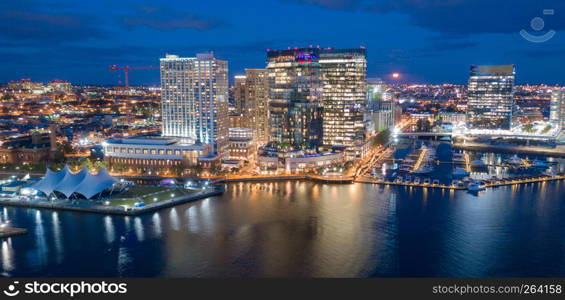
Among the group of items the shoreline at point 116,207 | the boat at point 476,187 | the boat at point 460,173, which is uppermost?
the boat at point 460,173

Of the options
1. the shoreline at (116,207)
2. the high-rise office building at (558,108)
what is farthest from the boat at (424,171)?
the high-rise office building at (558,108)

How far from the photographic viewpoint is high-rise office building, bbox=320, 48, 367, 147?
26.7 m

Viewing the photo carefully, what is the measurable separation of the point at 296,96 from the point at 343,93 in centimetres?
279

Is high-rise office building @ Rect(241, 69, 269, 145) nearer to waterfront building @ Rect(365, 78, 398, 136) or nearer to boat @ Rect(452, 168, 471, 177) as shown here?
waterfront building @ Rect(365, 78, 398, 136)

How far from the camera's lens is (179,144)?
2344 centimetres

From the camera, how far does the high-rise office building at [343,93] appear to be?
2669 cm

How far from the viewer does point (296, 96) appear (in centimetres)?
2630

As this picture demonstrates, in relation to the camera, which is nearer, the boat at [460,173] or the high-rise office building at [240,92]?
the boat at [460,173]

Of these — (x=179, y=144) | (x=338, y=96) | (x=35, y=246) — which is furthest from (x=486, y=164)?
(x=35, y=246)

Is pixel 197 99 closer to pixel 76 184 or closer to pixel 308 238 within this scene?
pixel 76 184

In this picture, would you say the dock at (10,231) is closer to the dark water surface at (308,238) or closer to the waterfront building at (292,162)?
the dark water surface at (308,238)

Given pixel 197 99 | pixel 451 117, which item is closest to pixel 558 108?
pixel 451 117

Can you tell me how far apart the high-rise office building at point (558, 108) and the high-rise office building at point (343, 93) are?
854 inches

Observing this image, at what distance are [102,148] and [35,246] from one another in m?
13.8
